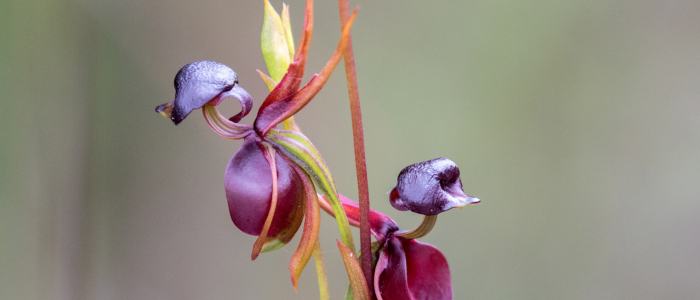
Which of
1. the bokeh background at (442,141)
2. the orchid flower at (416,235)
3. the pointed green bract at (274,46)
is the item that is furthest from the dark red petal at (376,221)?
the bokeh background at (442,141)

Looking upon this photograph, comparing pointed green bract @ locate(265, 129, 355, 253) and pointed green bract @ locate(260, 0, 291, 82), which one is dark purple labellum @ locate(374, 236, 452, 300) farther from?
pointed green bract @ locate(260, 0, 291, 82)

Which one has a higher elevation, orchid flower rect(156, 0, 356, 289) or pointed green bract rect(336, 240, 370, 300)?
orchid flower rect(156, 0, 356, 289)

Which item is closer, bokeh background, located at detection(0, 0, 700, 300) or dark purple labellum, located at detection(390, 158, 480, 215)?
dark purple labellum, located at detection(390, 158, 480, 215)

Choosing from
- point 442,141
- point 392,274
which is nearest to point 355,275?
point 392,274

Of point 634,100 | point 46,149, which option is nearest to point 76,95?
point 46,149

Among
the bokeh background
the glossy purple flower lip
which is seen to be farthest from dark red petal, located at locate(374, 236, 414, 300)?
the bokeh background

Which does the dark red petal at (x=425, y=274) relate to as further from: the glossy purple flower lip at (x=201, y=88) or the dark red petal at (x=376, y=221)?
the glossy purple flower lip at (x=201, y=88)
